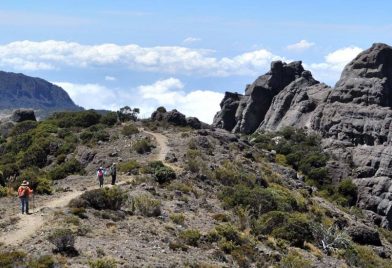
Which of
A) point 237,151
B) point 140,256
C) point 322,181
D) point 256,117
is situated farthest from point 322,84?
point 140,256

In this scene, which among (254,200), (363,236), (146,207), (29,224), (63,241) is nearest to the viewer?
(63,241)

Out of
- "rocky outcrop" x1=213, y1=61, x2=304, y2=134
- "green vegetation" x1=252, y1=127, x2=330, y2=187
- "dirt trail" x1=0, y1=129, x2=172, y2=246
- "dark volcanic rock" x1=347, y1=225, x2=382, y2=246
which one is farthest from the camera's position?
"rocky outcrop" x1=213, y1=61, x2=304, y2=134

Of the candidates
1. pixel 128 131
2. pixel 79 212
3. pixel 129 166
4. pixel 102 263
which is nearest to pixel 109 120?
pixel 128 131

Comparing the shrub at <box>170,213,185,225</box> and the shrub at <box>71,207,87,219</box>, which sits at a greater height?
the shrub at <box>71,207,87,219</box>

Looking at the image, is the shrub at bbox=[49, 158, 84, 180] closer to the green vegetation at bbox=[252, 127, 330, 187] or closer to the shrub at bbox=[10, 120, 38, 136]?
the shrub at bbox=[10, 120, 38, 136]

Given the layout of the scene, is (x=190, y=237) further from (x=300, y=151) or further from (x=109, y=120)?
(x=300, y=151)

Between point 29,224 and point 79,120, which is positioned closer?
point 29,224

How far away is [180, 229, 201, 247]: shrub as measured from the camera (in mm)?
30778

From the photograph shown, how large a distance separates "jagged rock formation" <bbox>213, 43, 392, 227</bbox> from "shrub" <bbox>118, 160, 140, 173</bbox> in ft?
111

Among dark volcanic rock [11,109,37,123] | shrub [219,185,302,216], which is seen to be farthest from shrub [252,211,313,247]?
dark volcanic rock [11,109,37,123]

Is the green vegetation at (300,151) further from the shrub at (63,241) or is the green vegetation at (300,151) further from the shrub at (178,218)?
the shrub at (63,241)

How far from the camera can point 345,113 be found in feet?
345

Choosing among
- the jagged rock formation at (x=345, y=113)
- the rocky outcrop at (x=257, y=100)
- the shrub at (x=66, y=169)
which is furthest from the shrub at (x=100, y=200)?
the rocky outcrop at (x=257, y=100)

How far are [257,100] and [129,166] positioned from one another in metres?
91.4
